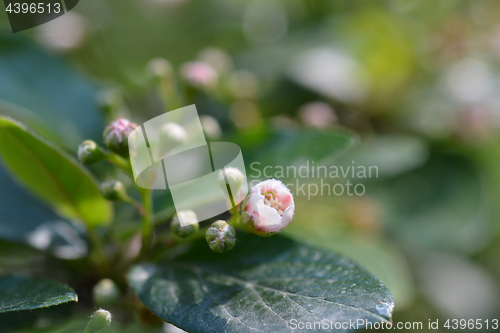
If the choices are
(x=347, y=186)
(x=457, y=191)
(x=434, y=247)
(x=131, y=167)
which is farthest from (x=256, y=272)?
(x=457, y=191)

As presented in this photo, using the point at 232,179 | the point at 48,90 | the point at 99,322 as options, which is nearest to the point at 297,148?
the point at 232,179

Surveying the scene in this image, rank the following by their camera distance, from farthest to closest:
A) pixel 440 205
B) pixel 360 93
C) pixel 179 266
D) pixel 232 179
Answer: pixel 360 93, pixel 440 205, pixel 179 266, pixel 232 179

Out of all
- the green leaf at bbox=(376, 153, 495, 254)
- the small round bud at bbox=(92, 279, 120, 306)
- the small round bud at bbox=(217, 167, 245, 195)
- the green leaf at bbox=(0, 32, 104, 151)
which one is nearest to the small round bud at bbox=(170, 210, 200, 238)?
the small round bud at bbox=(217, 167, 245, 195)

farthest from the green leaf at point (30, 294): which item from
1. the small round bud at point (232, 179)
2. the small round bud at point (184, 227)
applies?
the small round bud at point (232, 179)

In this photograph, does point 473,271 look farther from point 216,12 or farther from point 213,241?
point 216,12

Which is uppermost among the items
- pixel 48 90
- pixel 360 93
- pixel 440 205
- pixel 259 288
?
pixel 48 90

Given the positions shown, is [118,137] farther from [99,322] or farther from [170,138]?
[99,322]

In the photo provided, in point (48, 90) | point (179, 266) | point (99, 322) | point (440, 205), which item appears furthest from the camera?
point (440, 205)
